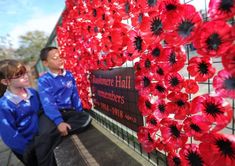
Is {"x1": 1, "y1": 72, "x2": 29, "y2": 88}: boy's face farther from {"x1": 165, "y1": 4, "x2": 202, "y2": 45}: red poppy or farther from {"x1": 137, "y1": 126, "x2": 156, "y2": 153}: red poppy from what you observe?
{"x1": 165, "y1": 4, "x2": 202, "y2": 45}: red poppy

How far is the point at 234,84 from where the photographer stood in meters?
0.94

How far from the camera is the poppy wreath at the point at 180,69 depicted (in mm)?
972

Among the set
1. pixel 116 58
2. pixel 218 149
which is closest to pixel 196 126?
pixel 218 149

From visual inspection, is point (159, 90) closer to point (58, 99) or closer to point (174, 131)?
point (174, 131)

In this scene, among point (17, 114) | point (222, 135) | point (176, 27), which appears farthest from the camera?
point (17, 114)

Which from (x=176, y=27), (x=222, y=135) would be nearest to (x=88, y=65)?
(x=176, y=27)

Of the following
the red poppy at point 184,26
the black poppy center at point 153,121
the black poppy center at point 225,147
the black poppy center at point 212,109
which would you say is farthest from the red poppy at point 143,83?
the black poppy center at point 225,147

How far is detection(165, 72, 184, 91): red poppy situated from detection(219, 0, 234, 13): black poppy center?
0.49 meters

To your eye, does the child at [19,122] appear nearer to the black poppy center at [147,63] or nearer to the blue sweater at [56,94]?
the blue sweater at [56,94]

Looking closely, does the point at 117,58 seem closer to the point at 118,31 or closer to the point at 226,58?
the point at 118,31

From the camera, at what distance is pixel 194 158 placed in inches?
49.8

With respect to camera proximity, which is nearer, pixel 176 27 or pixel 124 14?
pixel 176 27

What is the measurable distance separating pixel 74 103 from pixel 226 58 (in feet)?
7.74

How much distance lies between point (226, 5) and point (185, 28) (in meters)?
0.24
